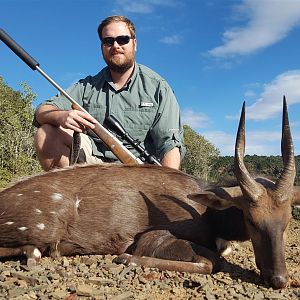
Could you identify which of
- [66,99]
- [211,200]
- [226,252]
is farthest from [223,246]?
[66,99]

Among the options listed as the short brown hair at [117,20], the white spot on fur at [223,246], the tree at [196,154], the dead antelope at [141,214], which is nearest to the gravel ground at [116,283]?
the dead antelope at [141,214]

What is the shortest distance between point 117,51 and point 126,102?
82cm

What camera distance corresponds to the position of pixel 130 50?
7.39m

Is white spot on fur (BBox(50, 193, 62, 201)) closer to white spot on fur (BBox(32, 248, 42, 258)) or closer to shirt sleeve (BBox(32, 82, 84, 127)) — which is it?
white spot on fur (BBox(32, 248, 42, 258))

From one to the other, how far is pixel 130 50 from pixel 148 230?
3.41 meters

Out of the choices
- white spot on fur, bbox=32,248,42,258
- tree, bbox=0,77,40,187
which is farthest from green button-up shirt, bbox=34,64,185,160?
tree, bbox=0,77,40,187

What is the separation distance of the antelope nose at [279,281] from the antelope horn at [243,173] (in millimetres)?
759

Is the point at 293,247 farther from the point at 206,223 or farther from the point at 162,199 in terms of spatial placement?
the point at 162,199

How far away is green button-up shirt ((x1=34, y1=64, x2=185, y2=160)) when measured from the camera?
720cm

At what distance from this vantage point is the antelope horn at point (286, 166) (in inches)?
177

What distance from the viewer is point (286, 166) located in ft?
15.2

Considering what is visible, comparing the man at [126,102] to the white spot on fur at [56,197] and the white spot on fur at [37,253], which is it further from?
the white spot on fur at [37,253]

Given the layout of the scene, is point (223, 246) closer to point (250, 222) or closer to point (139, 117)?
point (250, 222)

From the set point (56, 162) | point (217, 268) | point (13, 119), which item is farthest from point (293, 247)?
point (13, 119)
